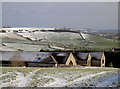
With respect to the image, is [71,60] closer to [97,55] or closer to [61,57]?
[61,57]

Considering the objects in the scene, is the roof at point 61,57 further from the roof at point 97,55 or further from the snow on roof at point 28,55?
the roof at point 97,55

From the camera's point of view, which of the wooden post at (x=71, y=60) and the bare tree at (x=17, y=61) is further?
the wooden post at (x=71, y=60)

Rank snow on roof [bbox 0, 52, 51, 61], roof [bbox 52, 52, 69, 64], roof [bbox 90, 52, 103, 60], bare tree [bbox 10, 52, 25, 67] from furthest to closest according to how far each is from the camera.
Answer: roof [bbox 90, 52, 103, 60]
snow on roof [bbox 0, 52, 51, 61]
roof [bbox 52, 52, 69, 64]
bare tree [bbox 10, 52, 25, 67]

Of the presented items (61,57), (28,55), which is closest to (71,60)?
(61,57)

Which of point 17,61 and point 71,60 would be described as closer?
point 17,61

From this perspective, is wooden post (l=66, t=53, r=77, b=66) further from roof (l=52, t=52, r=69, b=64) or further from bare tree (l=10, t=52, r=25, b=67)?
bare tree (l=10, t=52, r=25, b=67)

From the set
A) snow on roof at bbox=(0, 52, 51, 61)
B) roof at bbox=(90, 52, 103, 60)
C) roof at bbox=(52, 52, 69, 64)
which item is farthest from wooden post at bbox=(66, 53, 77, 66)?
roof at bbox=(90, 52, 103, 60)

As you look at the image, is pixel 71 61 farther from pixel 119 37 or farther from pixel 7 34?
pixel 119 37

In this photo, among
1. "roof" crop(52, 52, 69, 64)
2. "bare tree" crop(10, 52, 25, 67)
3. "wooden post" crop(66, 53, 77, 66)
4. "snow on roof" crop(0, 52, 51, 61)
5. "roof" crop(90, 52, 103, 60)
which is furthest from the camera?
"roof" crop(90, 52, 103, 60)

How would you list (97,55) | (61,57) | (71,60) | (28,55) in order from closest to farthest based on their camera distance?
(61,57), (71,60), (28,55), (97,55)

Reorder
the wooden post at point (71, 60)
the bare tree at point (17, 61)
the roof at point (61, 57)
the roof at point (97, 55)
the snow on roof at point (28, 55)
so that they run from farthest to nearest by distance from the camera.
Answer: the roof at point (97, 55)
the snow on roof at point (28, 55)
the wooden post at point (71, 60)
the roof at point (61, 57)
the bare tree at point (17, 61)

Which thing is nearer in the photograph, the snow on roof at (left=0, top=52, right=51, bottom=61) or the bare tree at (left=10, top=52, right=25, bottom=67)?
the bare tree at (left=10, top=52, right=25, bottom=67)

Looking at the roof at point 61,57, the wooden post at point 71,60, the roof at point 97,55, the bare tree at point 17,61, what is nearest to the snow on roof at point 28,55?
the bare tree at point 17,61

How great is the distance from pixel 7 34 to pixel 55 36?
26096 mm
